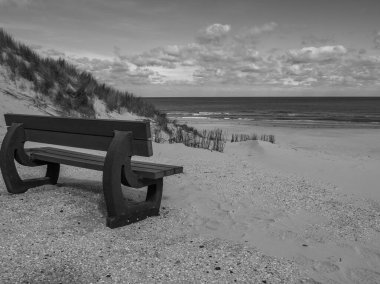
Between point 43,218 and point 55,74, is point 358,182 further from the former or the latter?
point 55,74

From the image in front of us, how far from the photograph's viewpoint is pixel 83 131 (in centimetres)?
448

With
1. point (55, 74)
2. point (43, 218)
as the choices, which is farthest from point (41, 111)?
point (43, 218)

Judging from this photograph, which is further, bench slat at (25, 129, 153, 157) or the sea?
the sea

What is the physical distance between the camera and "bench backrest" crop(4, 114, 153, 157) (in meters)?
4.04

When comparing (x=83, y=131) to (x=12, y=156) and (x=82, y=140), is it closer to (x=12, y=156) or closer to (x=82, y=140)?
(x=82, y=140)

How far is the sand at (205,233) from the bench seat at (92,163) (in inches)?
20.0

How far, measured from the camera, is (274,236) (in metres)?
4.13

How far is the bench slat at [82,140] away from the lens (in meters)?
4.06

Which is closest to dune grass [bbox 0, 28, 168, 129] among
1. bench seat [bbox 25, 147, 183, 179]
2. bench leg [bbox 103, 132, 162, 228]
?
bench seat [bbox 25, 147, 183, 179]

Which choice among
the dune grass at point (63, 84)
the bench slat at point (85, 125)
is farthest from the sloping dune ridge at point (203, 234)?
the dune grass at point (63, 84)

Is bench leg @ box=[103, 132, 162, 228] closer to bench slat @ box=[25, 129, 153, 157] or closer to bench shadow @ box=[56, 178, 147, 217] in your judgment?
bench slat @ box=[25, 129, 153, 157]

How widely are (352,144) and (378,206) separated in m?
9.66

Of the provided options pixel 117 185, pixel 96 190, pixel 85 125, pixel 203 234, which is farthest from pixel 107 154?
pixel 96 190

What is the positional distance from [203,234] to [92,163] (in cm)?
149
